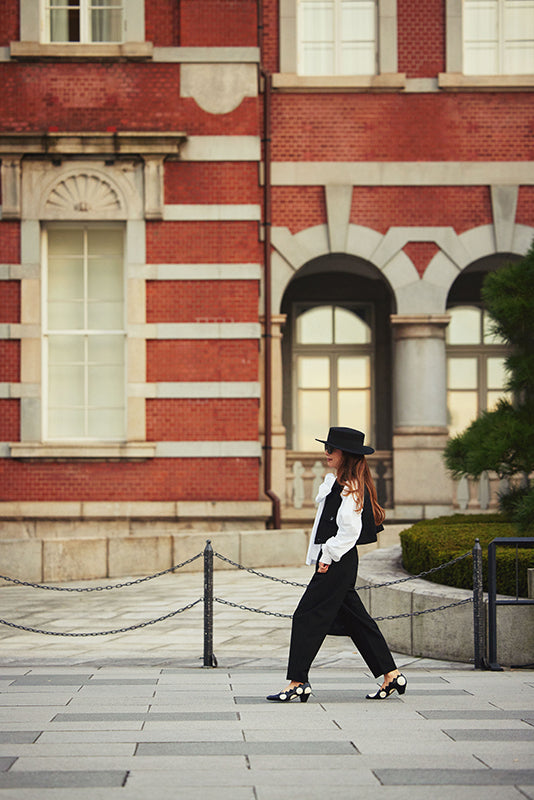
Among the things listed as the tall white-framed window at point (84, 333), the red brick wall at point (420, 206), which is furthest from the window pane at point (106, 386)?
the red brick wall at point (420, 206)

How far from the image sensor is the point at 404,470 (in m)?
16.9

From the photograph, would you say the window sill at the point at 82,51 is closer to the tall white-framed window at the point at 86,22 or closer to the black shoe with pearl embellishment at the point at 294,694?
the tall white-framed window at the point at 86,22

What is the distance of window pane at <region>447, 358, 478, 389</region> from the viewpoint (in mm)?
20031

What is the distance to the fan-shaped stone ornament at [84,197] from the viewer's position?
52.4 feet

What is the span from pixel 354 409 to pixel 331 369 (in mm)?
798

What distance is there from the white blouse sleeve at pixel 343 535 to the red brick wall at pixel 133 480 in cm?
914

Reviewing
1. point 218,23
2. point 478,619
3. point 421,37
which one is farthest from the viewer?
point 421,37

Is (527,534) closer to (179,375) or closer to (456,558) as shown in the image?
(456,558)

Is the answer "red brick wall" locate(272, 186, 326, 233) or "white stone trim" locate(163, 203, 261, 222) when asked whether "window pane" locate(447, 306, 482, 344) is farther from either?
"white stone trim" locate(163, 203, 261, 222)

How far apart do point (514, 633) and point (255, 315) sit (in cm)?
829

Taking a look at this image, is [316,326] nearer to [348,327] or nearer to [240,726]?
[348,327]

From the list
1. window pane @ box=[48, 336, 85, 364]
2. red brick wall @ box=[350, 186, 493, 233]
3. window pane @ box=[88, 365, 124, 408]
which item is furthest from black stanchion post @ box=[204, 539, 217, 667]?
red brick wall @ box=[350, 186, 493, 233]

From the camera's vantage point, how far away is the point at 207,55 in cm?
1614

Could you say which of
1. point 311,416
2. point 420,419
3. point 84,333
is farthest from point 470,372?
point 84,333
